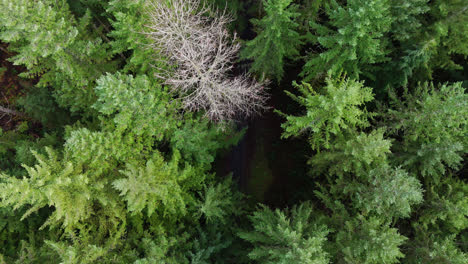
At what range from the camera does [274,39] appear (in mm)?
12062

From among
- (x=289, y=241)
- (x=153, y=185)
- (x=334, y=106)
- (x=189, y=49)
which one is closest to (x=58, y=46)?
(x=189, y=49)

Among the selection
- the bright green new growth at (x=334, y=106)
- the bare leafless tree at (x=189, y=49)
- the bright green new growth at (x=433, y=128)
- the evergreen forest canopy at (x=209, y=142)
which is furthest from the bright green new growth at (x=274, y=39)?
the bright green new growth at (x=433, y=128)

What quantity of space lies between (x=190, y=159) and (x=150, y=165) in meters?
2.42

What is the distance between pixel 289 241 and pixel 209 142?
17.4 ft

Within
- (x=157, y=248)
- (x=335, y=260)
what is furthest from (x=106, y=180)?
(x=335, y=260)

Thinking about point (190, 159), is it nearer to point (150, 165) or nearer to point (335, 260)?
point (150, 165)

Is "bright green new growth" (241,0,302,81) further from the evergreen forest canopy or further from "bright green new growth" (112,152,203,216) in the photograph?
"bright green new growth" (112,152,203,216)

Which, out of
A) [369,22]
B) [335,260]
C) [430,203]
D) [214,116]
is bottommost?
[335,260]

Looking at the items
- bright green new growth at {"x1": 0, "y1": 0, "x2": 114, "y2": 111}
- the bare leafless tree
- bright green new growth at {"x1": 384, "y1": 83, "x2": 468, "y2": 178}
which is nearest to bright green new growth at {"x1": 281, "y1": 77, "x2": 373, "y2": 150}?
Result: bright green new growth at {"x1": 384, "y1": 83, "x2": 468, "y2": 178}

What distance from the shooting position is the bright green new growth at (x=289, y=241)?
9305 millimetres

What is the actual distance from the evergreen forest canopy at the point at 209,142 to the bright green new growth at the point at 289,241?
0.19 ft

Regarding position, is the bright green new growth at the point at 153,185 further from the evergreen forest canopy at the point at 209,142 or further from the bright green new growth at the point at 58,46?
the bright green new growth at the point at 58,46

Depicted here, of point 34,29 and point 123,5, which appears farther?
point 123,5

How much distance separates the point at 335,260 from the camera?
11477 millimetres
